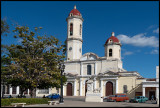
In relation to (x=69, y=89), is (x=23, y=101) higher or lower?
higher

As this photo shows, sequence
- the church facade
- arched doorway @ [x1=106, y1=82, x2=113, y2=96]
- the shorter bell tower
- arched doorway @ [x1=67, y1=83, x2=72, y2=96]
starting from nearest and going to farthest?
the church facade, arched doorway @ [x1=106, y1=82, x2=113, y2=96], the shorter bell tower, arched doorway @ [x1=67, y1=83, x2=72, y2=96]

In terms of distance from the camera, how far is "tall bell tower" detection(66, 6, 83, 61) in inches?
2222

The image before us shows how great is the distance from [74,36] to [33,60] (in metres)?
27.4

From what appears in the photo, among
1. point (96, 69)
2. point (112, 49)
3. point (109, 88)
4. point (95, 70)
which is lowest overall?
point (109, 88)

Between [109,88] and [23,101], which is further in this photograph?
[109,88]

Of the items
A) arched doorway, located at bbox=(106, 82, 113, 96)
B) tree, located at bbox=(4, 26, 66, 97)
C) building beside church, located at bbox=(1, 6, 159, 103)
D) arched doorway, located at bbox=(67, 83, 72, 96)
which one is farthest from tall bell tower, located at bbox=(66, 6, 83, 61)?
tree, located at bbox=(4, 26, 66, 97)

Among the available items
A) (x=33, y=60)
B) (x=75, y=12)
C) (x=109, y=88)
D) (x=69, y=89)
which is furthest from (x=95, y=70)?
(x=33, y=60)

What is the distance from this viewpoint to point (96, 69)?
53.7m

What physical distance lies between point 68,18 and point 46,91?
1809cm

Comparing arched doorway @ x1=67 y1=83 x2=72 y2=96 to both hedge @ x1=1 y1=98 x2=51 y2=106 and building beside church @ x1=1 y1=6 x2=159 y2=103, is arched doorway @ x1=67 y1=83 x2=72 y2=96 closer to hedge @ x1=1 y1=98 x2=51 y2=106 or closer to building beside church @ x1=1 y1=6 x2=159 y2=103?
building beside church @ x1=1 y1=6 x2=159 y2=103

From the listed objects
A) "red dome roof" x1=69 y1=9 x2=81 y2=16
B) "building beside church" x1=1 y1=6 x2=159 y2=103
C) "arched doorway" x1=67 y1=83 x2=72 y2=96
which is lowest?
"arched doorway" x1=67 y1=83 x2=72 y2=96

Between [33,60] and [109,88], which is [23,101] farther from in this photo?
[109,88]

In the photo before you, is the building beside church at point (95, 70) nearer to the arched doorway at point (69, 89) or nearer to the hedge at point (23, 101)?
the arched doorway at point (69, 89)

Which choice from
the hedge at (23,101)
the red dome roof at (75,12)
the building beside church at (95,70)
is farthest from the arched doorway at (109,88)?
the hedge at (23,101)
